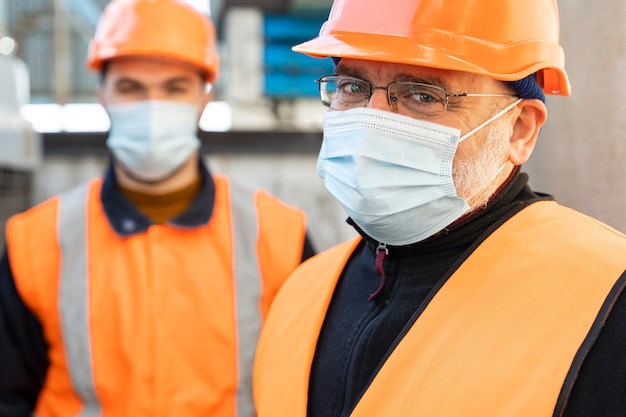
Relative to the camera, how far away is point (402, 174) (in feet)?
4.91

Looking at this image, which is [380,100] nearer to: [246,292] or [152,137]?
[246,292]

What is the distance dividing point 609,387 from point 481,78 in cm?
72

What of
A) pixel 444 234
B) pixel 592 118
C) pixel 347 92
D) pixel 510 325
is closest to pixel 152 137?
pixel 347 92

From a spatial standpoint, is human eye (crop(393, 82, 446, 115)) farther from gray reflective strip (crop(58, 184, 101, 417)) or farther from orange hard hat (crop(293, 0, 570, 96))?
gray reflective strip (crop(58, 184, 101, 417))

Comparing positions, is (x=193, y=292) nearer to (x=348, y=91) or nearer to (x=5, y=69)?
(x=348, y=91)

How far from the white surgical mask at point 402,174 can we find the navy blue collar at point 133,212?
1.15m

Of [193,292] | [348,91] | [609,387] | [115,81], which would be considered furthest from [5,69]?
[609,387]

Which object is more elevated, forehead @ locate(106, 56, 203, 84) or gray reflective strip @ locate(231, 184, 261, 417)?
forehead @ locate(106, 56, 203, 84)

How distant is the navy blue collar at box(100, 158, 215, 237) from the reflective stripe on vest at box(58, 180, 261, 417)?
107mm

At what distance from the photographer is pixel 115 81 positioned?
272cm

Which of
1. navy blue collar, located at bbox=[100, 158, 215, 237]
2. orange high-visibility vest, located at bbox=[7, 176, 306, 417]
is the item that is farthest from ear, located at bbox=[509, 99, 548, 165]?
navy blue collar, located at bbox=[100, 158, 215, 237]

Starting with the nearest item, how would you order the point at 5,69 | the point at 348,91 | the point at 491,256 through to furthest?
1. the point at 491,256
2. the point at 348,91
3. the point at 5,69

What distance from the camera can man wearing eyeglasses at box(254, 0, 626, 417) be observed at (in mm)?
1211

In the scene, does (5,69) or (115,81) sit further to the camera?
(5,69)
